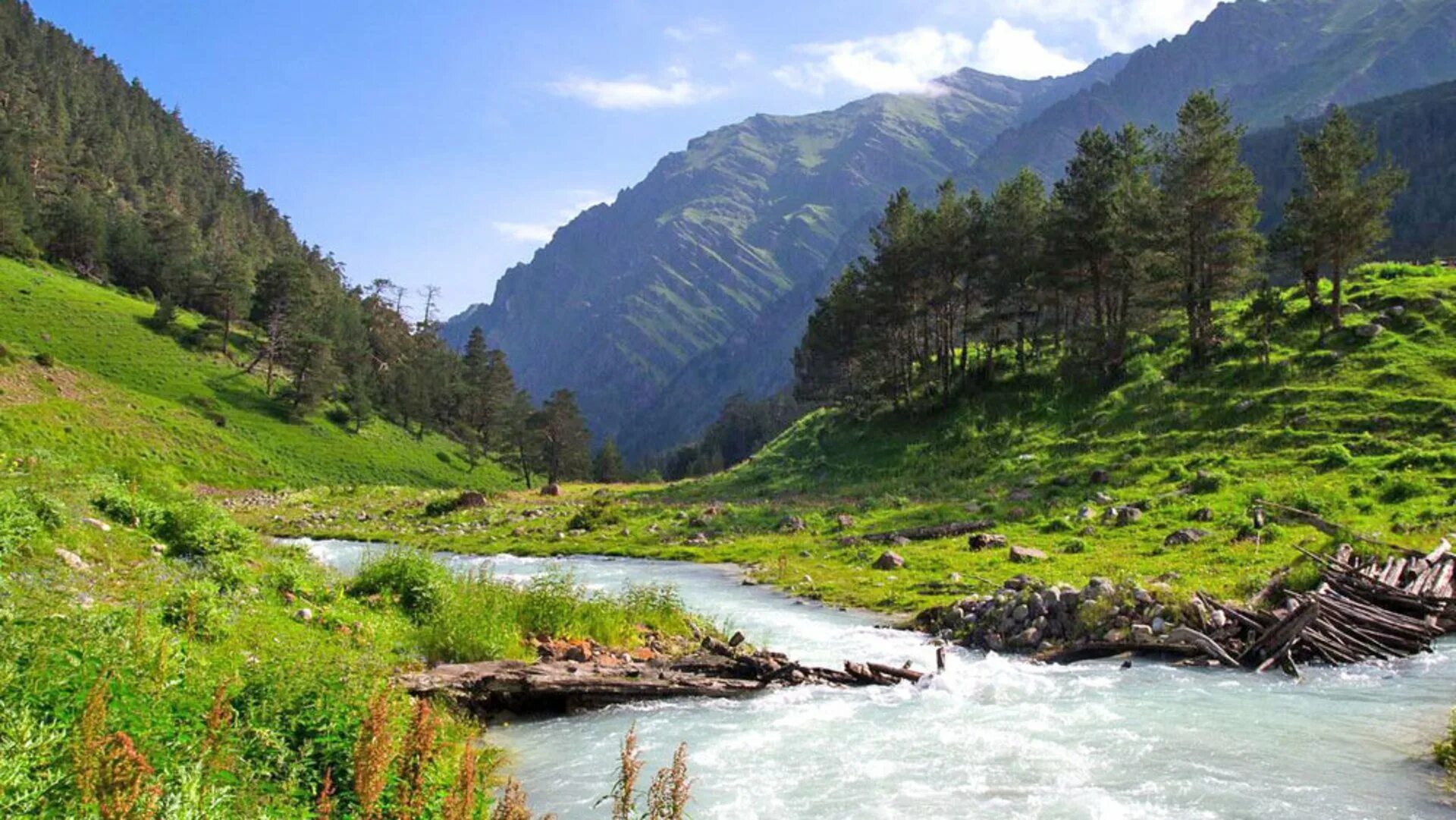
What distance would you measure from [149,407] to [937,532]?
3133 inches

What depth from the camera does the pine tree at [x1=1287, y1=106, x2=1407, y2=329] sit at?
152 ft

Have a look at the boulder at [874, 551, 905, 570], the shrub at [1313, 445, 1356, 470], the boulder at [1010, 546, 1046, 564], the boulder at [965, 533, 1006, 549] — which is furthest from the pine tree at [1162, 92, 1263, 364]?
the boulder at [874, 551, 905, 570]

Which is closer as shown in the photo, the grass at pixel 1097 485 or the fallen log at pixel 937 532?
the grass at pixel 1097 485

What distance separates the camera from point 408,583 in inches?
734

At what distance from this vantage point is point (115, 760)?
437 cm

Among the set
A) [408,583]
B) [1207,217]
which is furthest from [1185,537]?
[1207,217]

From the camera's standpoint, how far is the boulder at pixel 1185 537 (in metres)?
25.8

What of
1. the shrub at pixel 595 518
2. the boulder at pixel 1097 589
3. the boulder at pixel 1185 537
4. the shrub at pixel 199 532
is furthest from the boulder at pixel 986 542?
the shrub at pixel 595 518

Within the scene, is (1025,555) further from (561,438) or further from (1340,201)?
(561,438)

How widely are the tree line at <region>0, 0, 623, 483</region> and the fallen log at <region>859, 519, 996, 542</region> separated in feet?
266

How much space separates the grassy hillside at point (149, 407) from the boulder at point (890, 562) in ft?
181

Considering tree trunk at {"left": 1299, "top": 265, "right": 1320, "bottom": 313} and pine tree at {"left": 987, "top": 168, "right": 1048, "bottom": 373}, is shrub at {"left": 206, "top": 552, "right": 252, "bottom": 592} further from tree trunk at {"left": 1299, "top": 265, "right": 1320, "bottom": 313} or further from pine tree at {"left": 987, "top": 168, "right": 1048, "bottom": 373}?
tree trunk at {"left": 1299, "top": 265, "right": 1320, "bottom": 313}

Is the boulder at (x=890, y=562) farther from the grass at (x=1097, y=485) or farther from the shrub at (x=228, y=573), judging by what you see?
the shrub at (x=228, y=573)

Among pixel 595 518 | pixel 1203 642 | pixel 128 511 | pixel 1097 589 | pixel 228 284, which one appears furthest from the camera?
pixel 228 284
